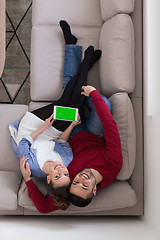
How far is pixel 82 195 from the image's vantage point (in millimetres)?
1489

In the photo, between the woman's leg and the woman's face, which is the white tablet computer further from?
the woman's face

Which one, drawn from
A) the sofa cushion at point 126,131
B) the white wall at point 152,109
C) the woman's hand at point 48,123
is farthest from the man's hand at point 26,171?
the white wall at point 152,109

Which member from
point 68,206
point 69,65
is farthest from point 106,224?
point 69,65

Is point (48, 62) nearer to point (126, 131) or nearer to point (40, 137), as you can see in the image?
point (40, 137)

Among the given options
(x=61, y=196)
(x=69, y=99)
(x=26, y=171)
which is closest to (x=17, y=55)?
(x=69, y=99)

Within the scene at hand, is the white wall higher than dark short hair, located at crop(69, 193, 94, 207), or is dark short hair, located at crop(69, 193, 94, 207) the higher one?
the white wall

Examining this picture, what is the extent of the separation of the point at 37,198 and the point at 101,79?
818 millimetres

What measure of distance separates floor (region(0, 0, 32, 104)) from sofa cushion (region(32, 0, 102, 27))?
1.25 ft

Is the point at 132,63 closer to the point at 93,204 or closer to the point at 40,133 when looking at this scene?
the point at 40,133

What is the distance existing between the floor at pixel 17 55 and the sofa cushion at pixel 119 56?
2.42 feet

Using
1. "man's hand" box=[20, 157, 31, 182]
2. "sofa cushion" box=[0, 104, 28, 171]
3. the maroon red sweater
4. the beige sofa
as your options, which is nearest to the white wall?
the beige sofa

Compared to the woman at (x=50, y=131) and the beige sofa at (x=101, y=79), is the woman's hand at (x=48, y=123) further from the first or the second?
the beige sofa at (x=101, y=79)

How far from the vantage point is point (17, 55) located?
2283mm

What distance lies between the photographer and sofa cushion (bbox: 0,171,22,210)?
1646mm
